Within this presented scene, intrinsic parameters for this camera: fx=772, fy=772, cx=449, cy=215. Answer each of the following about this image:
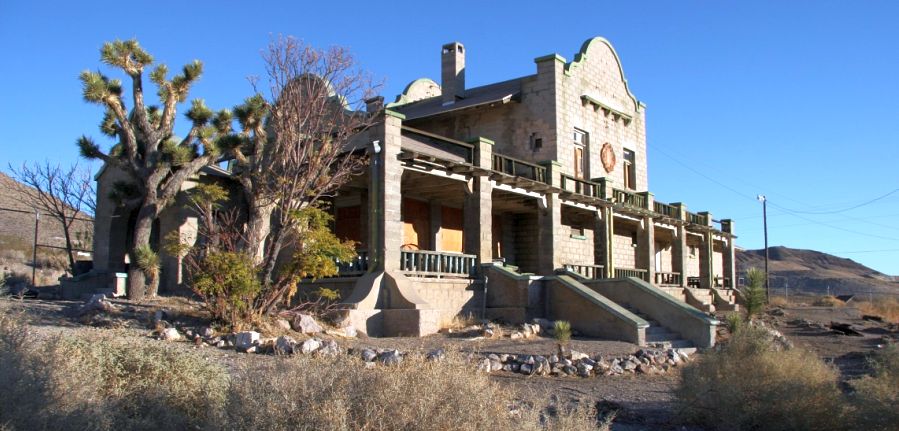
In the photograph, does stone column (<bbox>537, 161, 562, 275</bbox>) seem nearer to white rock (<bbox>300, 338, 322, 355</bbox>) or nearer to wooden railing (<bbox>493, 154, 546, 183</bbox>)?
wooden railing (<bbox>493, 154, 546, 183</bbox>)

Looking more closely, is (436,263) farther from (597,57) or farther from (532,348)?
(597,57)

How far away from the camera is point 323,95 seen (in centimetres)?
1783

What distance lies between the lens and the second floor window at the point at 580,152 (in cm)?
2961

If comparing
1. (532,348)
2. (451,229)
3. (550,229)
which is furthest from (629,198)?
(532,348)

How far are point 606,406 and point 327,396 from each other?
6095 mm

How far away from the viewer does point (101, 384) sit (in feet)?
23.4

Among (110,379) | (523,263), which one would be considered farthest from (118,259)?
(110,379)

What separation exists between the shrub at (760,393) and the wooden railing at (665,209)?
22703 mm

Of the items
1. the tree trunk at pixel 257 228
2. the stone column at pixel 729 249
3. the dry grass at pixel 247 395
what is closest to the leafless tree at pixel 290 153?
the tree trunk at pixel 257 228

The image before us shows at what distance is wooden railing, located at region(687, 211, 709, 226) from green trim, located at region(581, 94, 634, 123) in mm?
5446

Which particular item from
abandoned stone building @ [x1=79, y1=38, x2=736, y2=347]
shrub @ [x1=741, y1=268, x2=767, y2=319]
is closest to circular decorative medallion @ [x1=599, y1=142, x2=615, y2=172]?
abandoned stone building @ [x1=79, y1=38, x2=736, y2=347]

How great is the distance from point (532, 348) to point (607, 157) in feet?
56.9

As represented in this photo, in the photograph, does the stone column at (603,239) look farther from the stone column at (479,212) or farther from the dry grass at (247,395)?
the dry grass at (247,395)

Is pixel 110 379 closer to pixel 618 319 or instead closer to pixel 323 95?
pixel 323 95
